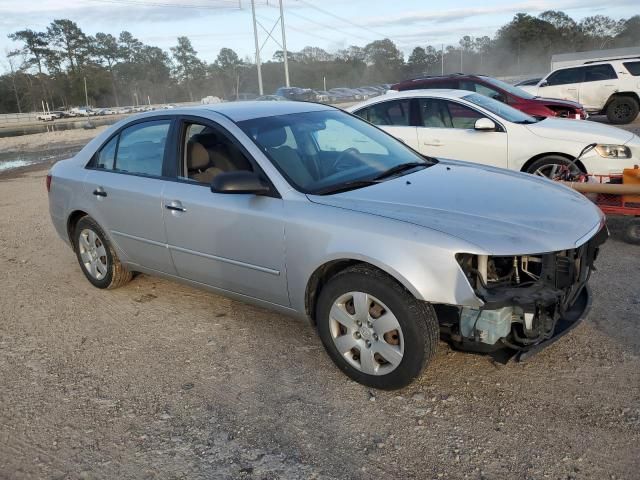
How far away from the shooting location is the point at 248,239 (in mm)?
3729

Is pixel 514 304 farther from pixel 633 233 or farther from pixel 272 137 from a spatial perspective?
pixel 633 233

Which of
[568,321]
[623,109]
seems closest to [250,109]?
[568,321]

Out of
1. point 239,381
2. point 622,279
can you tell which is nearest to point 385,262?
point 239,381

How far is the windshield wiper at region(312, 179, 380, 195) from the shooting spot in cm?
358

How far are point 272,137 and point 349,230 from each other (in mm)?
1108

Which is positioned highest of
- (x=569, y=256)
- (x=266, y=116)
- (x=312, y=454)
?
(x=266, y=116)

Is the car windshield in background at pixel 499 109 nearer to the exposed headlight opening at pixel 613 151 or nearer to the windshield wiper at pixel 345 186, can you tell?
the exposed headlight opening at pixel 613 151

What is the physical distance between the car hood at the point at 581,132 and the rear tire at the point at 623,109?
10.0 meters

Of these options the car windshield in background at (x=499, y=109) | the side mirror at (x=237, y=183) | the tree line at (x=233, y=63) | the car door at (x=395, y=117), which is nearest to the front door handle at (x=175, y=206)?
the side mirror at (x=237, y=183)

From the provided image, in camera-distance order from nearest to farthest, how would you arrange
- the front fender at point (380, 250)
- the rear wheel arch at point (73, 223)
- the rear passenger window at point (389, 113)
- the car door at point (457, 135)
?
the front fender at point (380, 250) → the rear wheel arch at point (73, 223) → the car door at point (457, 135) → the rear passenger window at point (389, 113)

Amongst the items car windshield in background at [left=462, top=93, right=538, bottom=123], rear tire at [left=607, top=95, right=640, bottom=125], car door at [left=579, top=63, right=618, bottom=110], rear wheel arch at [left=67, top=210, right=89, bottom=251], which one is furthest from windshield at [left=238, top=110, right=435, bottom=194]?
rear tire at [left=607, top=95, right=640, bottom=125]

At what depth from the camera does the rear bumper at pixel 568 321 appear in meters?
3.05

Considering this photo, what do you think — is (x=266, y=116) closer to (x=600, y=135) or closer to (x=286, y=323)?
(x=286, y=323)

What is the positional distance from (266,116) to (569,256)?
2281mm
